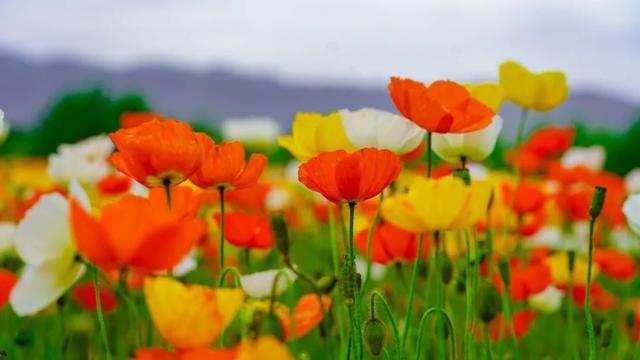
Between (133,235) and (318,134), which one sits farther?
(318,134)

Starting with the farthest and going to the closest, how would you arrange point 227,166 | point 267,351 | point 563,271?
point 563,271 < point 227,166 < point 267,351

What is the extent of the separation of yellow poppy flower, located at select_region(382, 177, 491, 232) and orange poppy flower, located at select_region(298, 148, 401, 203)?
0.04m

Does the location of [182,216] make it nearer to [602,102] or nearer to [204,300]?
[204,300]

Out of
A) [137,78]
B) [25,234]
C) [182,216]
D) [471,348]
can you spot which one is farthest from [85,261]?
[137,78]

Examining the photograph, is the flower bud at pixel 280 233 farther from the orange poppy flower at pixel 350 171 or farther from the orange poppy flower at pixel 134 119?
the orange poppy flower at pixel 134 119

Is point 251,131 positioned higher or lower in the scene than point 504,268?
lower

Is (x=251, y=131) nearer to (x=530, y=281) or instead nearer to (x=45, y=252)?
(x=530, y=281)

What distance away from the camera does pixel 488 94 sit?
1.36 metres

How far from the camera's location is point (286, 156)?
9.05m

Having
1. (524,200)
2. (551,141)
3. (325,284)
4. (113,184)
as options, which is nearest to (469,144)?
(325,284)

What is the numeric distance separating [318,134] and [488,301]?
1.07ft

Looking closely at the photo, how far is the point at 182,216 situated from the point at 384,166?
232mm

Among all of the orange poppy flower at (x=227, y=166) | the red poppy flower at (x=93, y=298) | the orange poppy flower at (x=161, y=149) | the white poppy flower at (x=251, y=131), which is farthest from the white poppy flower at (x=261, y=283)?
the white poppy flower at (x=251, y=131)

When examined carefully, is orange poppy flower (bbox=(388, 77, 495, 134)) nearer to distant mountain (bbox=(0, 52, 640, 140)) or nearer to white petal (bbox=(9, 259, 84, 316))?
white petal (bbox=(9, 259, 84, 316))
